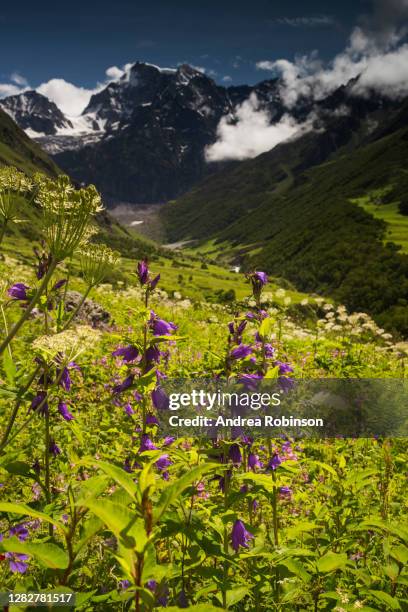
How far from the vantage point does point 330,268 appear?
183m

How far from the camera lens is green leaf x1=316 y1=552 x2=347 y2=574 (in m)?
2.95

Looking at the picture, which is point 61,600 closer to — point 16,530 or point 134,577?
point 134,577

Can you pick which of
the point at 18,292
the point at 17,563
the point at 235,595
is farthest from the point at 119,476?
the point at 18,292

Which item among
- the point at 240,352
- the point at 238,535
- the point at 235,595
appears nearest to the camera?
the point at 235,595

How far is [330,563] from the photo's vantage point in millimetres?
3027

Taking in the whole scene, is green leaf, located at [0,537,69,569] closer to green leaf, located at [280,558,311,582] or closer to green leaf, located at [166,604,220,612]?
green leaf, located at [166,604,220,612]

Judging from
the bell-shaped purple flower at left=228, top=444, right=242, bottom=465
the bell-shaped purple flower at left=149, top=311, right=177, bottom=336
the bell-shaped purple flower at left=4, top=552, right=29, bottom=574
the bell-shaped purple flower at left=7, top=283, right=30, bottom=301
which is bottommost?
the bell-shaped purple flower at left=4, top=552, right=29, bottom=574

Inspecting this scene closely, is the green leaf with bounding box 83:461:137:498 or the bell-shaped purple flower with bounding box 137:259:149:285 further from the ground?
the bell-shaped purple flower with bounding box 137:259:149:285

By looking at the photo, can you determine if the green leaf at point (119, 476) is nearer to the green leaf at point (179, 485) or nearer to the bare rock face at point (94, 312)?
the green leaf at point (179, 485)

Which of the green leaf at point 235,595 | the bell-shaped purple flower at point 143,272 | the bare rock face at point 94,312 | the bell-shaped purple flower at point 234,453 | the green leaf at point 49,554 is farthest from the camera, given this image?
the bare rock face at point 94,312

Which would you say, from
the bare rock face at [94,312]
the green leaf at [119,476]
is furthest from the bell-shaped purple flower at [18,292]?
the bare rock face at [94,312]

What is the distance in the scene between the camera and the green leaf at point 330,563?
2953mm

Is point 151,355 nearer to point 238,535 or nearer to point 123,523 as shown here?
point 238,535

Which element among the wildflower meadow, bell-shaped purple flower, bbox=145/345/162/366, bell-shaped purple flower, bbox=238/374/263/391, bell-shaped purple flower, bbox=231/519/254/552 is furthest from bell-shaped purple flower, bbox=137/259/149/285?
bell-shaped purple flower, bbox=231/519/254/552
